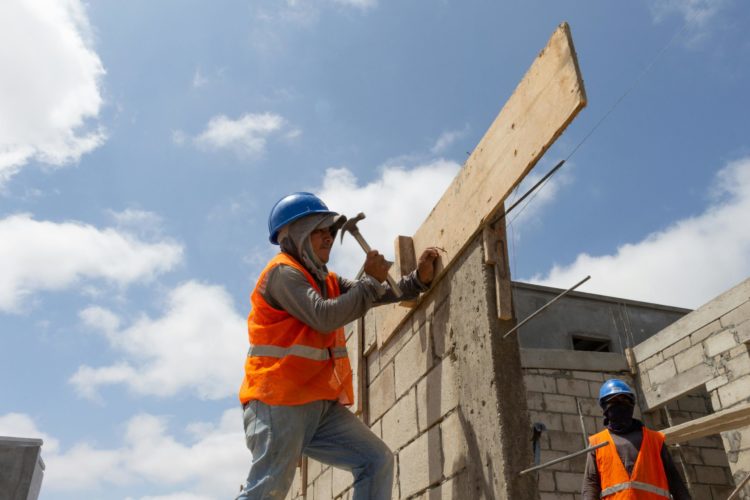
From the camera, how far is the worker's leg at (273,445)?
103 inches

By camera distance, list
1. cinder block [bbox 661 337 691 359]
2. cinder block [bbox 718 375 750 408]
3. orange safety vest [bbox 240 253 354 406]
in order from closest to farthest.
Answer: orange safety vest [bbox 240 253 354 406], cinder block [bbox 718 375 750 408], cinder block [bbox 661 337 691 359]

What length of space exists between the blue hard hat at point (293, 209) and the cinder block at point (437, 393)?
A: 0.92 meters

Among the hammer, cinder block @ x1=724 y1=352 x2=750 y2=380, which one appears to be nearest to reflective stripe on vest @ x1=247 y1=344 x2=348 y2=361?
the hammer

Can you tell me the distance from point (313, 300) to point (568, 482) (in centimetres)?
603

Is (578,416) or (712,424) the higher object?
(578,416)

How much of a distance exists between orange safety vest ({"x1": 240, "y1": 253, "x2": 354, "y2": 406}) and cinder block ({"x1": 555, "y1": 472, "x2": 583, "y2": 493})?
5483mm

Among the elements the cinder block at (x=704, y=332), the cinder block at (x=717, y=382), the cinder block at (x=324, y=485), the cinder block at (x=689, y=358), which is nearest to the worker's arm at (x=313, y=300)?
the cinder block at (x=324, y=485)

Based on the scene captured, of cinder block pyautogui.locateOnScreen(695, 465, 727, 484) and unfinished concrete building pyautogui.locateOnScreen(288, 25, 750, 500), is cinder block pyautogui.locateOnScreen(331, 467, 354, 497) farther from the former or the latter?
cinder block pyautogui.locateOnScreen(695, 465, 727, 484)

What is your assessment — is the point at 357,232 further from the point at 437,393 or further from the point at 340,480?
the point at 340,480

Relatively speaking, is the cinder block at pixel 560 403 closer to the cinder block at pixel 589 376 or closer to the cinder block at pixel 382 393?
the cinder block at pixel 589 376

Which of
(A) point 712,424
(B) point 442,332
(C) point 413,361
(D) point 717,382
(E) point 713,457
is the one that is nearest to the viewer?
(B) point 442,332

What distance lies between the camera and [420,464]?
134 inches

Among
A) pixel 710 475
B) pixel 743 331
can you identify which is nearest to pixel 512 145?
pixel 743 331

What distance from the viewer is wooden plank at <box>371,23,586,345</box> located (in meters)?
2.50
